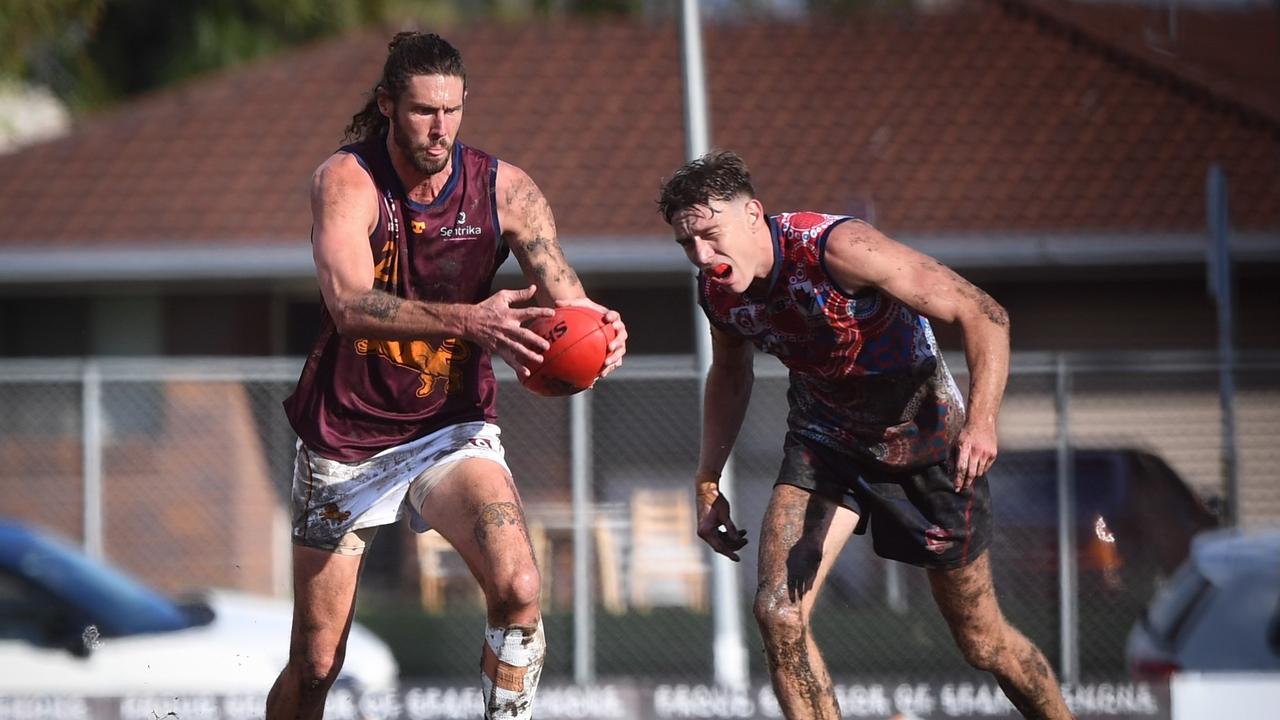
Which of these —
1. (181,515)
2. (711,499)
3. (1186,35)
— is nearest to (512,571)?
(711,499)

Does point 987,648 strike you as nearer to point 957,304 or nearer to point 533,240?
point 957,304

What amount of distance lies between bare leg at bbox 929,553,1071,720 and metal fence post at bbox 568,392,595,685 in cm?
539

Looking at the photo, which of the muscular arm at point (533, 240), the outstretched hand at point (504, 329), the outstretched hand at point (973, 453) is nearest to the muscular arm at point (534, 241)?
the muscular arm at point (533, 240)

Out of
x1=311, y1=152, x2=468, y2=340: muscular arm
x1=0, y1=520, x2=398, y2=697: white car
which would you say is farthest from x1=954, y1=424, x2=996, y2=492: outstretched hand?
x1=0, y1=520, x2=398, y2=697: white car

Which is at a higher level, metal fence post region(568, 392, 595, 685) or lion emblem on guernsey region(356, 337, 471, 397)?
lion emblem on guernsey region(356, 337, 471, 397)

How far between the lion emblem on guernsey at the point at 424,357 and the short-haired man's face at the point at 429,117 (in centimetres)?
57

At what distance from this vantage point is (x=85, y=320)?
49.3 ft

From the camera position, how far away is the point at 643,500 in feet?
39.8

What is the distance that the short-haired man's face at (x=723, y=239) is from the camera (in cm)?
510

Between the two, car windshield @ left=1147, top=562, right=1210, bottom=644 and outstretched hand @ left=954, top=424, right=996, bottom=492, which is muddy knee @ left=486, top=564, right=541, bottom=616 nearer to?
outstretched hand @ left=954, top=424, right=996, bottom=492

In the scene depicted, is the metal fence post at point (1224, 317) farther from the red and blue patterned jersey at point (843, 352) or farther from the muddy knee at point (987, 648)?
the muddy knee at point (987, 648)

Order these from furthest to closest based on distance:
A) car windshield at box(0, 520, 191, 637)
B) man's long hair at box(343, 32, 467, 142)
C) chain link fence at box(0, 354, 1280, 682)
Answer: chain link fence at box(0, 354, 1280, 682), car windshield at box(0, 520, 191, 637), man's long hair at box(343, 32, 467, 142)

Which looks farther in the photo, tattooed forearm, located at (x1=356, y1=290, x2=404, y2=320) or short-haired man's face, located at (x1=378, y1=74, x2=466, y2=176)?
Result: short-haired man's face, located at (x1=378, y1=74, x2=466, y2=176)

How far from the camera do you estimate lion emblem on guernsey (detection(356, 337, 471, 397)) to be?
204 inches
